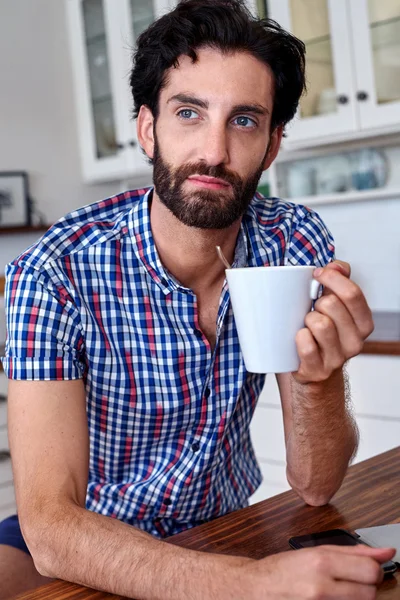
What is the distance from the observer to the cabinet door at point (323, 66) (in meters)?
2.75

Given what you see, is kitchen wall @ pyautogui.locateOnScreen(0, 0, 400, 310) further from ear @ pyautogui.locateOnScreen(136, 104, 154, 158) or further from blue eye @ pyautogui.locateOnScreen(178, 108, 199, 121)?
blue eye @ pyautogui.locateOnScreen(178, 108, 199, 121)

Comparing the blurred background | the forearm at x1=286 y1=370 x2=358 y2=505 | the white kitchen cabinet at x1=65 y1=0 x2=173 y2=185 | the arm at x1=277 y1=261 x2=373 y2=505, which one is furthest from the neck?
the white kitchen cabinet at x1=65 y1=0 x2=173 y2=185

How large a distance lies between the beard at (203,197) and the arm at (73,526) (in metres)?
0.33

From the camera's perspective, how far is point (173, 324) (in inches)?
50.6

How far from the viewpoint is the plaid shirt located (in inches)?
48.0

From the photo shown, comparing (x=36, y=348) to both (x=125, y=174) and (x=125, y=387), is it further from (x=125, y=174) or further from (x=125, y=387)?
(x=125, y=174)

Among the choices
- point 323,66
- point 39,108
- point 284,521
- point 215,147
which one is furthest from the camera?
point 39,108

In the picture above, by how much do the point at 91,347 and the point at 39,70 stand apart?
9.58 ft

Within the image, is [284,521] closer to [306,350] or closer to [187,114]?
[306,350]

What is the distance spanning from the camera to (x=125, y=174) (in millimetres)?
3639

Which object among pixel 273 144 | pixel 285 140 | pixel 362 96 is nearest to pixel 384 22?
pixel 362 96

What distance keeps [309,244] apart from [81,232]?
425mm

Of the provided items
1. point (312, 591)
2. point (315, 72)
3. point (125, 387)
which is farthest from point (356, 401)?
point (312, 591)

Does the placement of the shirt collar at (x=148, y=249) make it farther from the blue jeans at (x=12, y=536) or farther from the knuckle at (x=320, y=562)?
the knuckle at (x=320, y=562)
